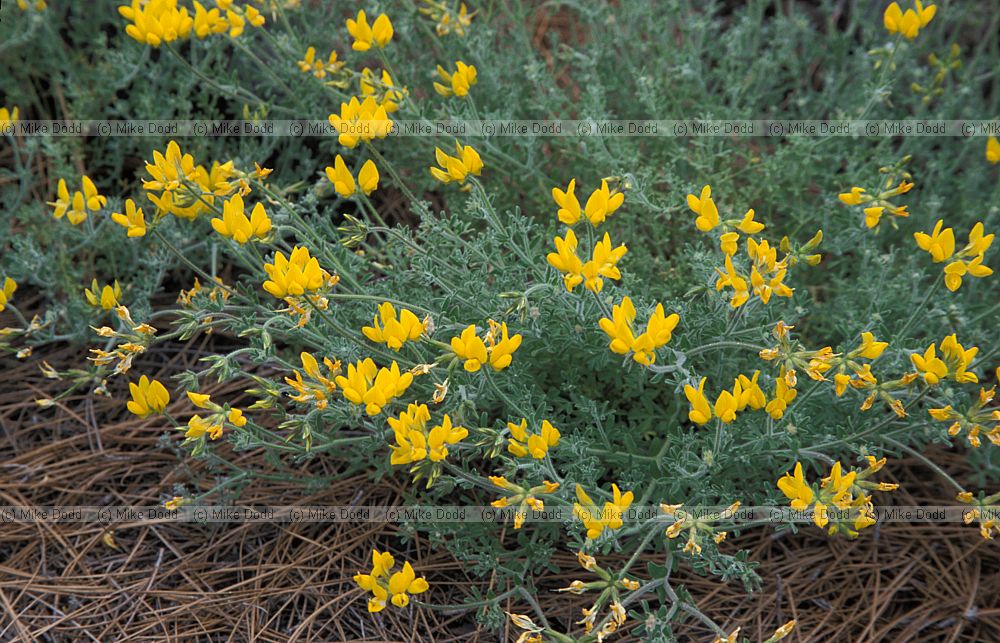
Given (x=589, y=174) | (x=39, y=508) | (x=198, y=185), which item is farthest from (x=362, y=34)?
(x=39, y=508)

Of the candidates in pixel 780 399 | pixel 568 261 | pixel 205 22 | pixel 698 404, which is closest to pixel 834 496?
pixel 780 399

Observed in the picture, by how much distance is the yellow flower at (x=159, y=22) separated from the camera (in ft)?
9.87

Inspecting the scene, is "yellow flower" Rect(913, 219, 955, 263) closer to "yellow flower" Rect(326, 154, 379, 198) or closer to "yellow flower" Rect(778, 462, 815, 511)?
"yellow flower" Rect(778, 462, 815, 511)

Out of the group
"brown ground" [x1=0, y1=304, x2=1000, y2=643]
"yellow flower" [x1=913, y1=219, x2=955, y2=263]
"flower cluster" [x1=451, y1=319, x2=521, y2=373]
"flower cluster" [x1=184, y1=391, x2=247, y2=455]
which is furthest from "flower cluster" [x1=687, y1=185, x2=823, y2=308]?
"flower cluster" [x1=184, y1=391, x2=247, y2=455]

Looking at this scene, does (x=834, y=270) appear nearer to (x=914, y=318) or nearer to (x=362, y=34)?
(x=914, y=318)

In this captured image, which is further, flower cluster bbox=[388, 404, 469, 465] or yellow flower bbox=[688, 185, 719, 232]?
yellow flower bbox=[688, 185, 719, 232]

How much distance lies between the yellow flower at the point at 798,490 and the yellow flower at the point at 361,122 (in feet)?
4.48

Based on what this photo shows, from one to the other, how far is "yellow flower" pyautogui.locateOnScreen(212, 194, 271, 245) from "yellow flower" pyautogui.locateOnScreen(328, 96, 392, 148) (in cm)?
31

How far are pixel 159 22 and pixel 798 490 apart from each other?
2.34 metres

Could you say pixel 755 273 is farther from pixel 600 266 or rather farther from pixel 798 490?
pixel 798 490

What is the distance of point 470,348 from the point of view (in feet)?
7.51

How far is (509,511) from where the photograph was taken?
2.95 meters

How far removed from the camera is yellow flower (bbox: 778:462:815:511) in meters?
2.26

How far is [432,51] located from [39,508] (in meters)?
2.40
